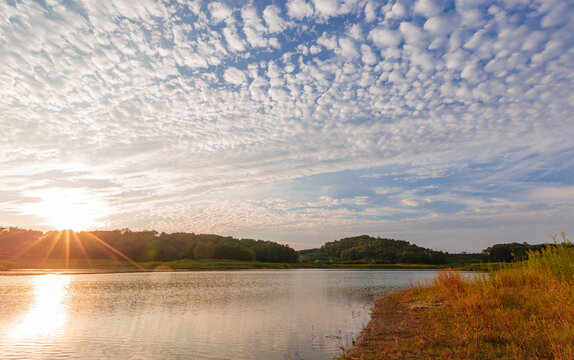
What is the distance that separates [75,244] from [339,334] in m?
157

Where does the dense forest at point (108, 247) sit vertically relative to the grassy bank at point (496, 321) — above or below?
above

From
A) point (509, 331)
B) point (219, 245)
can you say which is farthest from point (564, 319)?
point (219, 245)

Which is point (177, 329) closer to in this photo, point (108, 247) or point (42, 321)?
point (42, 321)

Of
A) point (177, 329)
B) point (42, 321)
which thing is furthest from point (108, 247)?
point (177, 329)

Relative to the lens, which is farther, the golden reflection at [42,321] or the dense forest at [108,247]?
the dense forest at [108,247]

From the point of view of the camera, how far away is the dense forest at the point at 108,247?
133000 mm

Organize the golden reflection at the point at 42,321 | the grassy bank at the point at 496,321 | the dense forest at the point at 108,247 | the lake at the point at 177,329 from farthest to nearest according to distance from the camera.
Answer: the dense forest at the point at 108,247 → the golden reflection at the point at 42,321 → the lake at the point at 177,329 → the grassy bank at the point at 496,321

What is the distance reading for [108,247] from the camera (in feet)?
456

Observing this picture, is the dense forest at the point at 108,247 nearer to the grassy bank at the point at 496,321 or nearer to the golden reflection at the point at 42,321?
the golden reflection at the point at 42,321

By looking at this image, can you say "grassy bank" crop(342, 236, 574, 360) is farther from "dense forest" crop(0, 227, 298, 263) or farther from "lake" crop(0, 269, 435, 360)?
"dense forest" crop(0, 227, 298, 263)

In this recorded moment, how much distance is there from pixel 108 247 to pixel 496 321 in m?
152

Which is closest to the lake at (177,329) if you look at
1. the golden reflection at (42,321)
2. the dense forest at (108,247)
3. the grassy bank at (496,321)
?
the golden reflection at (42,321)

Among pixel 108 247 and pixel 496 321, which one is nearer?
pixel 496 321

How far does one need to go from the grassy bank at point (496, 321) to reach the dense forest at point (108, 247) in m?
135
